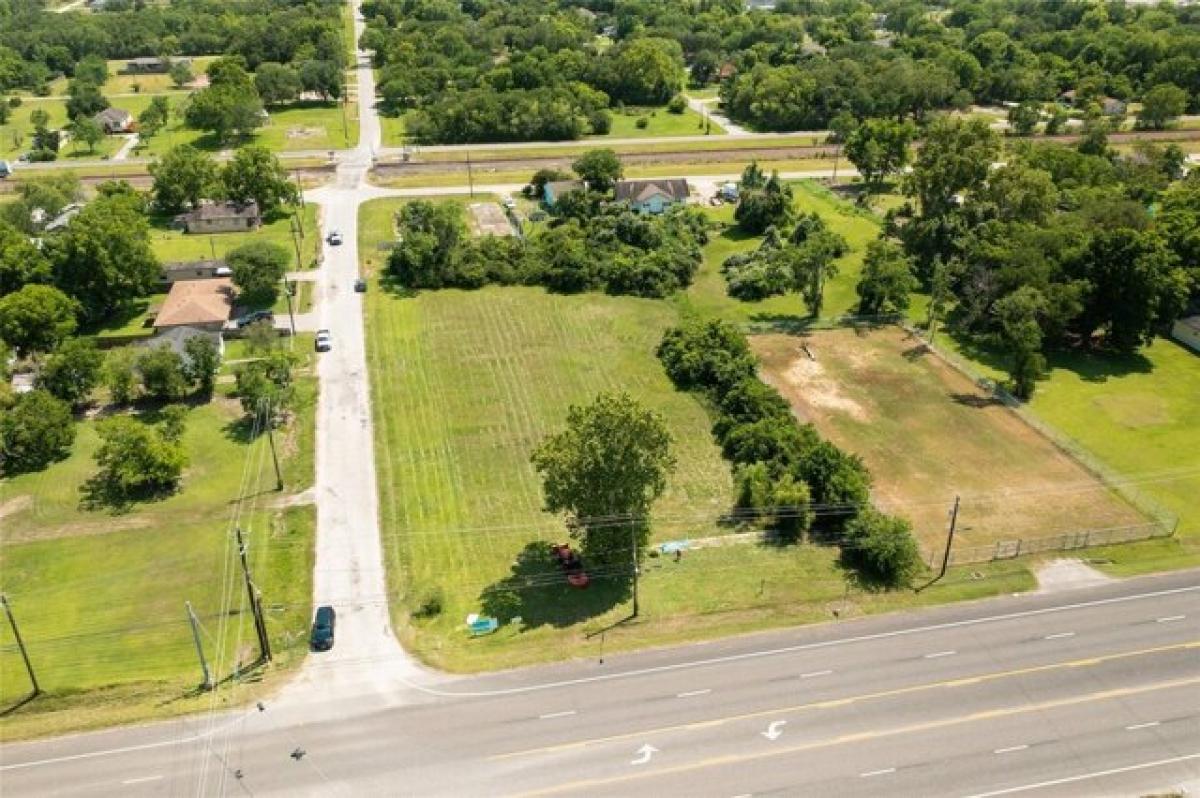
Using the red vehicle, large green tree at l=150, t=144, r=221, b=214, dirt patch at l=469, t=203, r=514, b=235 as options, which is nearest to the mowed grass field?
the red vehicle

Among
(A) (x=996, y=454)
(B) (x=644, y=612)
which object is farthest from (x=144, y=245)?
(A) (x=996, y=454)

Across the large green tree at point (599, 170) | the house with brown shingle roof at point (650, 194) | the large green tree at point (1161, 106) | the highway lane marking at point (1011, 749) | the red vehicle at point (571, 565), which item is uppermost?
the large green tree at point (1161, 106)

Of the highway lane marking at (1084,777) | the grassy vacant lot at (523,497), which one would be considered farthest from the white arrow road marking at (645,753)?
the highway lane marking at (1084,777)

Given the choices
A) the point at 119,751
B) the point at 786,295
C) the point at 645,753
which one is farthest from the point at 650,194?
the point at 119,751

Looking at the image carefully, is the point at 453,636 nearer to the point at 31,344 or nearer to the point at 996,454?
the point at 996,454

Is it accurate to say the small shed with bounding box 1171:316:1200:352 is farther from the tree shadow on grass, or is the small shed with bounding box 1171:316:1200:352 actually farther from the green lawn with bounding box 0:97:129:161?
the green lawn with bounding box 0:97:129:161

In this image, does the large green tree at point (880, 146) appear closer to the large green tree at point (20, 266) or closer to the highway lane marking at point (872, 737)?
the highway lane marking at point (872, 737)
